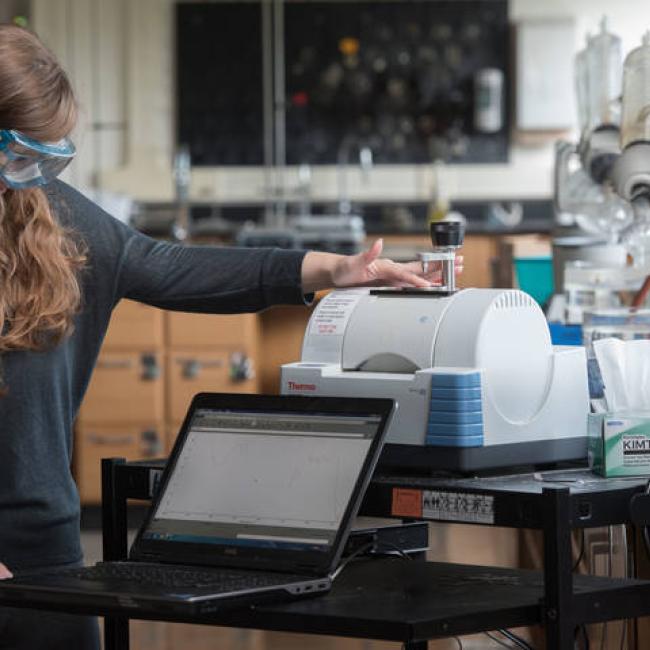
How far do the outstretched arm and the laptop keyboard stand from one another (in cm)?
45

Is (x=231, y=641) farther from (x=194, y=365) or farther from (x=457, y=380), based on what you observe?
(x=457, y=380)

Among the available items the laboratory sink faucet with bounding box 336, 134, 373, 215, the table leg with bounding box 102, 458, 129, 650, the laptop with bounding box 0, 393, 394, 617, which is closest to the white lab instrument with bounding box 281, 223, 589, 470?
the laptop with bounding box 0, 393, 394, 617

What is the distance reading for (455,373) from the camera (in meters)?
1.66

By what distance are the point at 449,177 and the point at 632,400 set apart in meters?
6.29

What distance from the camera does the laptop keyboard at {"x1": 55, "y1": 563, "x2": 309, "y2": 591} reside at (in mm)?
1469

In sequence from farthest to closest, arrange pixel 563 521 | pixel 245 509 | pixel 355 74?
pixel 355 74
pixel 245 509
pixel 563 521

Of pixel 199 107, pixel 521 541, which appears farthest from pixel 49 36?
pixel 521 541

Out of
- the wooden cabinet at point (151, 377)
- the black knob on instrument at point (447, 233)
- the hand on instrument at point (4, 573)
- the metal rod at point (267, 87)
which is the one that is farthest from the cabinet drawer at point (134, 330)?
the hand on instrument at point (4, 573)

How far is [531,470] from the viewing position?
1.73 metres

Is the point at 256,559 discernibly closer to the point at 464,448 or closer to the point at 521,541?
the point at 464,448

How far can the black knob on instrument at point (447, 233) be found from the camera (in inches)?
70.4

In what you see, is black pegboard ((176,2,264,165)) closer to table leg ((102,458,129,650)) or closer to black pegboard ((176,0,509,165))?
black pegboard ((176,0,509,165))

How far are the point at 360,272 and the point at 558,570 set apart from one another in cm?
51

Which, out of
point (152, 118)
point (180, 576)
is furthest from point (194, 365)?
point (180, 576)
